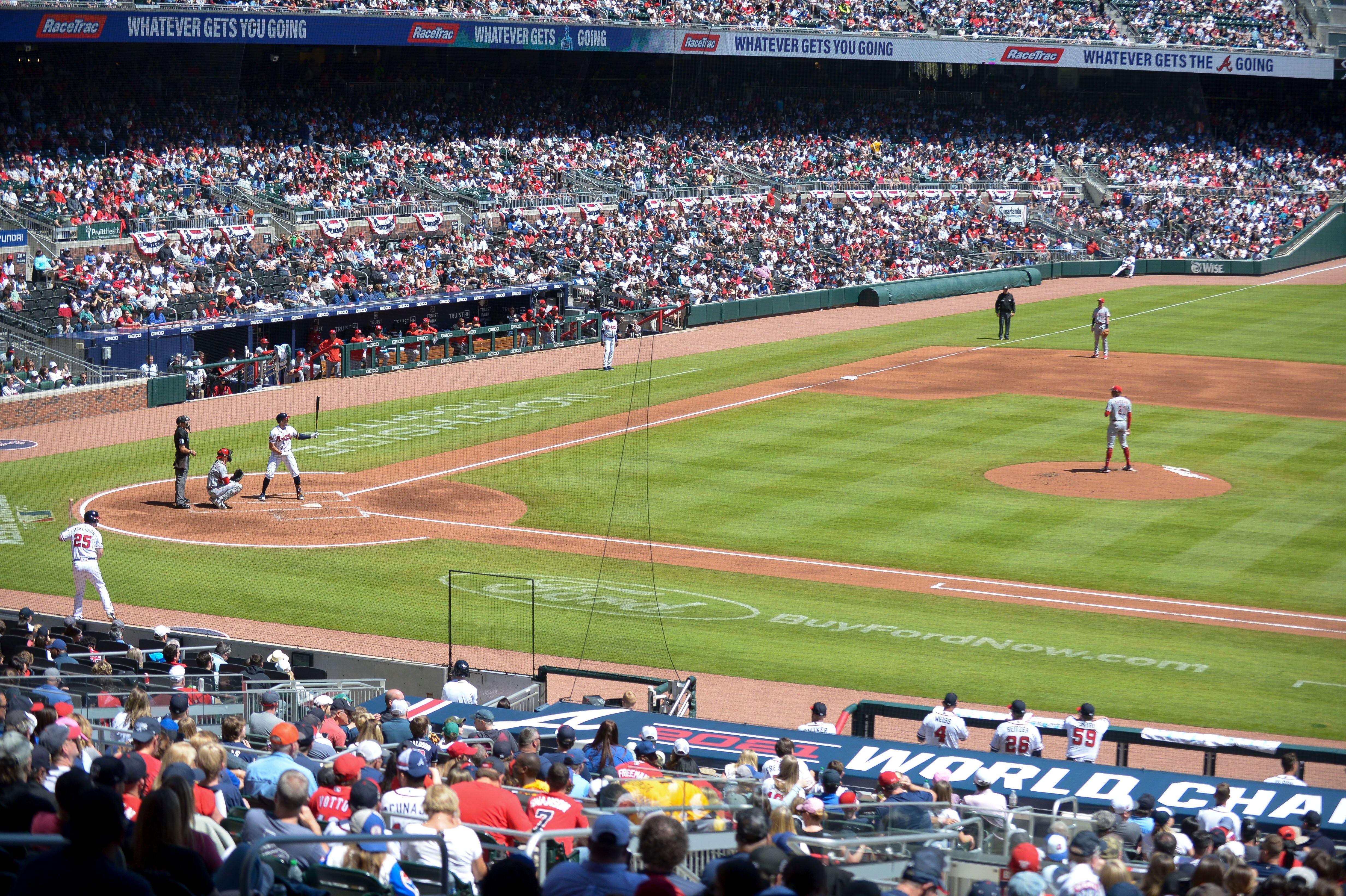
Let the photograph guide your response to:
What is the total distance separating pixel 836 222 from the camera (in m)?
61.0

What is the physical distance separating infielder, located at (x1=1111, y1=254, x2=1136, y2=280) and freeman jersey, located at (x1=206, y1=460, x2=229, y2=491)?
4726cm

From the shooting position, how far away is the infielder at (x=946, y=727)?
44.4 ft

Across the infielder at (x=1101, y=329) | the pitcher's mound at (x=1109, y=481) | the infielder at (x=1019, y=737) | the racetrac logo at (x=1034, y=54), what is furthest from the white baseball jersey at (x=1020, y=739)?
the racetrac logo at (x=1034, y=54)

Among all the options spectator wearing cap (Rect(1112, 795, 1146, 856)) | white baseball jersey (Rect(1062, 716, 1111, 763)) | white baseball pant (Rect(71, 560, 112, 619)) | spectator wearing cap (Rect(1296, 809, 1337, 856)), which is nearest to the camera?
spectator wearing cap (Rect(1296, 809, 1337, 856))

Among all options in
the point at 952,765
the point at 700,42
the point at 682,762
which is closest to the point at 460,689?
the point at 682,762

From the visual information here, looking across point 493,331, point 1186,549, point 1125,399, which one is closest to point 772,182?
point 493,331

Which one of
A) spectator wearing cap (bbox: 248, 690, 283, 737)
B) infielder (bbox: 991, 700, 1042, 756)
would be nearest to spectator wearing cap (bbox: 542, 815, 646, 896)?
spectator wearing cap (bbox: 248, 690, 283, 737)

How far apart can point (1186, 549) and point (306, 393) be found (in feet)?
73.7

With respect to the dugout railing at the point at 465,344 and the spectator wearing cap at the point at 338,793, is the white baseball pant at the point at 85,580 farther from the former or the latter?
the dugout railing at the point at 465,344

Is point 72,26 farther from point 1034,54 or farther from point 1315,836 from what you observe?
point 1034,54

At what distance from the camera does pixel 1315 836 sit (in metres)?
9.52

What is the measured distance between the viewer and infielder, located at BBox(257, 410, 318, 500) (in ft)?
82.3

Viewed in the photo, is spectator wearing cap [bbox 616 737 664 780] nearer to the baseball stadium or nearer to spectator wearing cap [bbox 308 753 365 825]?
the baseball stadium

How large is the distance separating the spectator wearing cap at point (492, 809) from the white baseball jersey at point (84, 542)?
41.7 feet
